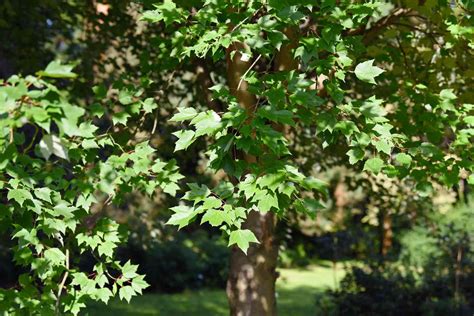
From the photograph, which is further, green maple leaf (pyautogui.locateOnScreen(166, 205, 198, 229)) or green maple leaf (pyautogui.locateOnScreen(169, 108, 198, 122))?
green maple leaf (pyautogui.locateOnScreen(169, 108, 198, 122))

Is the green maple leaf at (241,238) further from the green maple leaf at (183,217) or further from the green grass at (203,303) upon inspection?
the green grass at (203,303)

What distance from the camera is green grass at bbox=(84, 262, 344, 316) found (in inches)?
471

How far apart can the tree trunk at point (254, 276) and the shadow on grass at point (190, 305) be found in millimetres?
5567

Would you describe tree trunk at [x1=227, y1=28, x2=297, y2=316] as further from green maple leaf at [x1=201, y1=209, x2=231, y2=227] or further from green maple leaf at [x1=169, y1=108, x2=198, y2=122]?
green maple leaf at [x1=201, y1=209, x2=231, y2=227]

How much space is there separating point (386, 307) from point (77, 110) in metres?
8.30

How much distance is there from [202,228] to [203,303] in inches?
199

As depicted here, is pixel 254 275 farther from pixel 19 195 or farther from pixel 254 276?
pixel 19 195

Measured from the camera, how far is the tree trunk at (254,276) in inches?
235

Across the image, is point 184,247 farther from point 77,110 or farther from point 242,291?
point 77,110

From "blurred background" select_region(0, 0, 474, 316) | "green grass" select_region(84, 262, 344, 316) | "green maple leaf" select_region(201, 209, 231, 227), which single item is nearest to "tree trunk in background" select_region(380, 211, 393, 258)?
"blurred background" select_region(0, 0, 474, 316)

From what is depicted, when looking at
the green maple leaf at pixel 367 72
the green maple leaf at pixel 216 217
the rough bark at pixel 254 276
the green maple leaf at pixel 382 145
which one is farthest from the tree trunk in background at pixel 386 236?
the green maple leaf at pixel 216 217

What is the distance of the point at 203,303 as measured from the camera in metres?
A: 13.2

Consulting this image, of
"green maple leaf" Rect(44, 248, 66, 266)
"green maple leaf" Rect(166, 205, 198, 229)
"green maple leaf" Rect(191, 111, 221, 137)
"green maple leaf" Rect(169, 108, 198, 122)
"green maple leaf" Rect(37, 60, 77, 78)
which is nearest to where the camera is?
"green maple leaf" Rect(37, 60, 77, 78)

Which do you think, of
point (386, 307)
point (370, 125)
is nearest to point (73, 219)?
point (370, 125)
